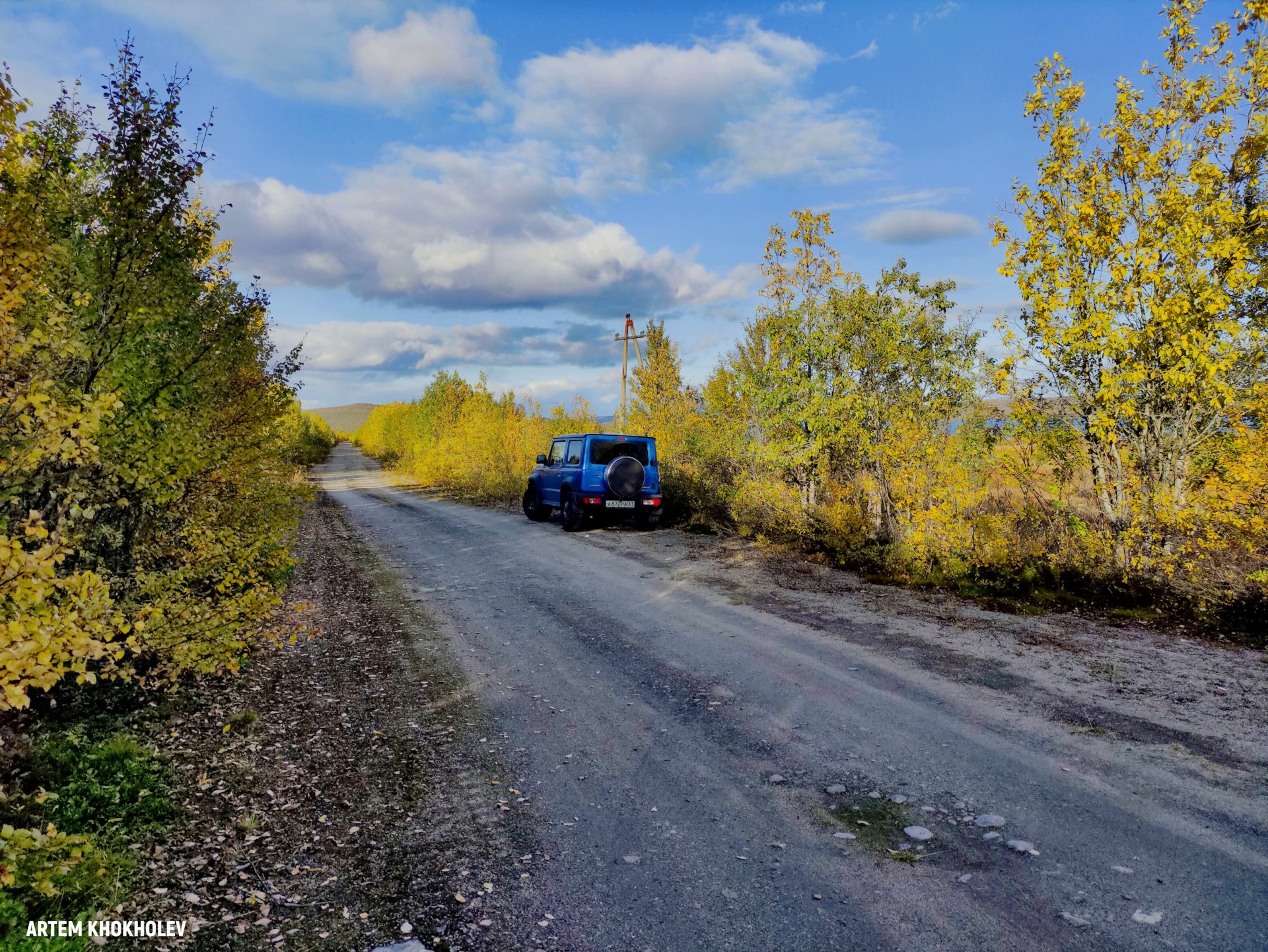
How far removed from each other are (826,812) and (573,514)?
11.4 meters

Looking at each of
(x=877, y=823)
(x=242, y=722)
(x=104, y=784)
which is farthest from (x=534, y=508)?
(x=877, y=823)

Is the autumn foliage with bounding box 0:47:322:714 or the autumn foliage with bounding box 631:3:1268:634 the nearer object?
the autumn foliage with bounding box 0:47:322:714

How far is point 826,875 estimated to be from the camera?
3.08 meters

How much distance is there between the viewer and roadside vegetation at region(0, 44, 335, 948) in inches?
110

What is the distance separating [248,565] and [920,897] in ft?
19.5

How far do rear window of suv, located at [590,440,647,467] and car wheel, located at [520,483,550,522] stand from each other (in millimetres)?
2808

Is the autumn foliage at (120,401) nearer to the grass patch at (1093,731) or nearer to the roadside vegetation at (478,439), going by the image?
the grass patch at (1093,731)

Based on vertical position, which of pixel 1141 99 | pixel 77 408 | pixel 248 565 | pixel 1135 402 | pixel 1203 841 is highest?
pixel 1141 99

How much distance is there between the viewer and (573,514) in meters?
14.6

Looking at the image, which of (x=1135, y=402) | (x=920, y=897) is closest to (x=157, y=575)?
(x=920, y=897)

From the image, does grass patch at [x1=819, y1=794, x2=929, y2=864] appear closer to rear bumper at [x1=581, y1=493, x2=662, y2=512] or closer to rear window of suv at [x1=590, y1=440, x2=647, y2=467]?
rear bumper at [x1=581, y1=493, x2=662, y2=512]

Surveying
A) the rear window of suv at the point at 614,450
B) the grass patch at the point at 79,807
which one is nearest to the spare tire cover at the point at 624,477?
the rear window of suv at the point at 614,450

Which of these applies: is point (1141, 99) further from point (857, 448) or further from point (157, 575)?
point (157, 575)

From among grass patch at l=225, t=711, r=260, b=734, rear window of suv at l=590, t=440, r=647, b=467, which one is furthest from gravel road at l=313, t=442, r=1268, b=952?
rear window of suv at l=590, t=440, r=647, b=467
